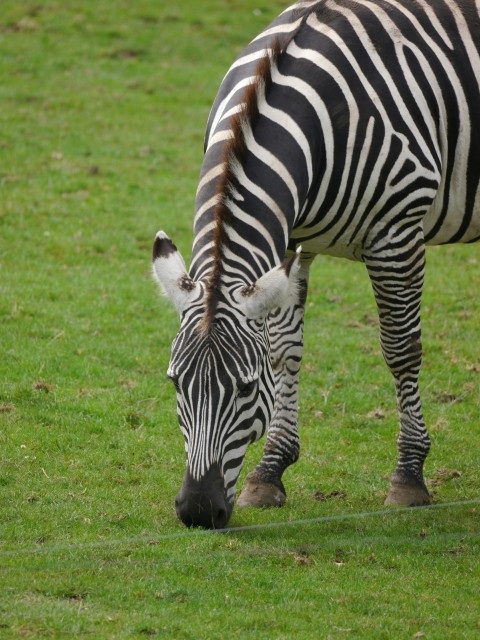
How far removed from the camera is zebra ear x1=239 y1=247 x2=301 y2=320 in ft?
20.6

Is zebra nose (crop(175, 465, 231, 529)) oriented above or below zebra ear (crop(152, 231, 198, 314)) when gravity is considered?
below

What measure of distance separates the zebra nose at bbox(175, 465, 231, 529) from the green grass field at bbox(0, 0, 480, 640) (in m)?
0.31

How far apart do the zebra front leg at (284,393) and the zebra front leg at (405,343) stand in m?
0.75

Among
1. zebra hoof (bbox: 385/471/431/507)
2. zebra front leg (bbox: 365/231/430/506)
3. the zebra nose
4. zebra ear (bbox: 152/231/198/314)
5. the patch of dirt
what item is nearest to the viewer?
the zebra nose

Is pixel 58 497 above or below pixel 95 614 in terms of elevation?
below

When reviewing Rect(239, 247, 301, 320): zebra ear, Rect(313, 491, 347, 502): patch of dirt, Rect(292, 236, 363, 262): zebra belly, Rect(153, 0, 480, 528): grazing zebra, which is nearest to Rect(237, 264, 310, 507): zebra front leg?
Rect(153, 0, 480, 528): grazing zebra

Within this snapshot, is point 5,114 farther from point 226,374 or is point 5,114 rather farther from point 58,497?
point 226,374

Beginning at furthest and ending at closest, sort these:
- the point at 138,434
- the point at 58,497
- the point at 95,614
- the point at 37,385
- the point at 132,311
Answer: the point at 132,311 < the point at 37,385 < the point at 138,434 < the point at 58,497 < the point at 95,614

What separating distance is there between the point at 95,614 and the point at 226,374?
5.09 feet

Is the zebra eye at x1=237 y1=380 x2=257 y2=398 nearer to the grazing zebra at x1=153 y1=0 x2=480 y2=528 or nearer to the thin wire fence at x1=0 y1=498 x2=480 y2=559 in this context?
the grazing zebra at x1=153 y1=0 x2=480 y2=528

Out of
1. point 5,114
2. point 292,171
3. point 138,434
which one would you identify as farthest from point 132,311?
point 5,114

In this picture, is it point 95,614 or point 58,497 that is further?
point 58,497

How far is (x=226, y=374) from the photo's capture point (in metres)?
6.26

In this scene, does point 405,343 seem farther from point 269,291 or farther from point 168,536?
point 168,536
